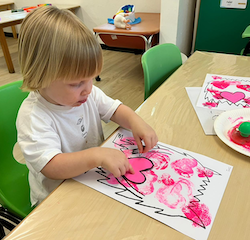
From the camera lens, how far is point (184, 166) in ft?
1.70

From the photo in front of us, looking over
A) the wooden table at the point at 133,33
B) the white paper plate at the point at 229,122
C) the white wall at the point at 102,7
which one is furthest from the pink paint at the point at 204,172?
the white wall at the point at 102,7

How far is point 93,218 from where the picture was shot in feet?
1.35

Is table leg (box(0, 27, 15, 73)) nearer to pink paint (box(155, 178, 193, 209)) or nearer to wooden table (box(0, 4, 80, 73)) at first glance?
wooden table (box(0, 4, 80, 73))

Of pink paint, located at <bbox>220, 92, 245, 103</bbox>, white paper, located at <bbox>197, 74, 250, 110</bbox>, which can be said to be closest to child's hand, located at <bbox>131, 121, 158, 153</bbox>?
white paper, located at <bbox>197, 74, 250, 110</bbox>

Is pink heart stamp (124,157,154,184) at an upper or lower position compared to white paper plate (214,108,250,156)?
lower

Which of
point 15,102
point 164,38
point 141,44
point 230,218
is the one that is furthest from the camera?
point 141,44

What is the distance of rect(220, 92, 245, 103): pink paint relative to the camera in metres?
0.78

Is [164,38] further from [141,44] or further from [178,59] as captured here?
[178,59]

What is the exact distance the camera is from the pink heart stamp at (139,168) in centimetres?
49

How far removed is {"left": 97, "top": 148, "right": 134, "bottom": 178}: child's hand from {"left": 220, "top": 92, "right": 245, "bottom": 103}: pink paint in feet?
1.58

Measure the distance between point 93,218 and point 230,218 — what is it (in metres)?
0.25

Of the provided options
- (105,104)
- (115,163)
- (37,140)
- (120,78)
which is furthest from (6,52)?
(115,163)

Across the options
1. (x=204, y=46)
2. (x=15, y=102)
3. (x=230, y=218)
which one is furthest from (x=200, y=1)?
(x=230, y=218)

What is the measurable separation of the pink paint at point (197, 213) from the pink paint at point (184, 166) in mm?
77
